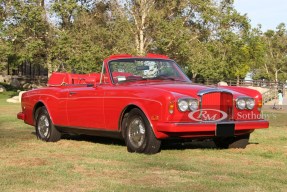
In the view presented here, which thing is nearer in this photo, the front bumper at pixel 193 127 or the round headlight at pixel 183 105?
the front bumper at pixel 193 127

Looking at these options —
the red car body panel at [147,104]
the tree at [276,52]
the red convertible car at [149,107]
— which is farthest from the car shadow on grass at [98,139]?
the tree at [276,52]

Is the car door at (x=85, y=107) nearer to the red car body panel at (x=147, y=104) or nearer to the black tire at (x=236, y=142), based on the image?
the red car body panel at (x=147, y=104)

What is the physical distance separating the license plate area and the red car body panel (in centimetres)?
5

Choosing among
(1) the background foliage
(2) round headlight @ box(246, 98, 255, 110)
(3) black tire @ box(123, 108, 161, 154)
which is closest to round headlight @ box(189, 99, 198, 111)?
(3) black tire @ box(123, 108, 161, 154)

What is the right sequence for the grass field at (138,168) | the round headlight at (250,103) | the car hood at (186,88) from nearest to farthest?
the grass field at (138,168), the car hood at (186,88), the round headlight at (250,103)

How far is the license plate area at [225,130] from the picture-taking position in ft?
26.0

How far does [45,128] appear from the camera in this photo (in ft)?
34.6

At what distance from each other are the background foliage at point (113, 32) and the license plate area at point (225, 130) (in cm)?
3225

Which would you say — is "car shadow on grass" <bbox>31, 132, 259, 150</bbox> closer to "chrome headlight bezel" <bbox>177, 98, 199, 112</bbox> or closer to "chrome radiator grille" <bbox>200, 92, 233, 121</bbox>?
"chrome radiator grille" <bbox>200, 92, 233, 121</bbox>

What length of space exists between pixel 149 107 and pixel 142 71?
1.45 meters

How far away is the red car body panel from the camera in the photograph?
25.2 feet

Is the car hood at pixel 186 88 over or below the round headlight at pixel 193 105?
A: over

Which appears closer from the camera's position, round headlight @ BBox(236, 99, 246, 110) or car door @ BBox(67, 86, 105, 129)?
round headlight @ BBox(236, 99, 246, 110)

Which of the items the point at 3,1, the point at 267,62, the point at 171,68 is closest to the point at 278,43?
the point at 267,62
